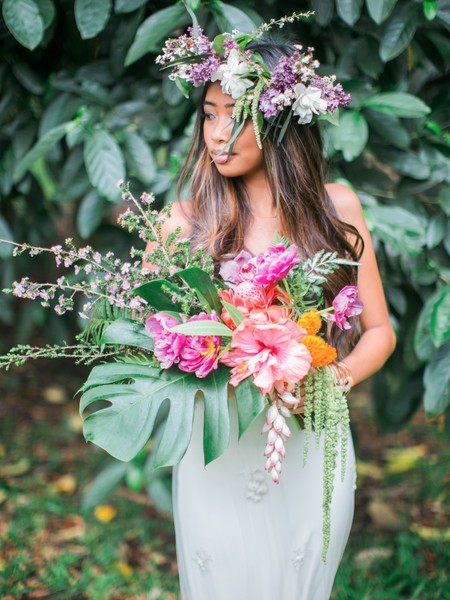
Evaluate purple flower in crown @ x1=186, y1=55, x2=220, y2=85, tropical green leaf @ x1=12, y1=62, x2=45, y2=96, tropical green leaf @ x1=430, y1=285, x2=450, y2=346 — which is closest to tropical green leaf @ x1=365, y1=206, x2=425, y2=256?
tropical green leaf @ x1=430, y1=285, x2=450, y2=346

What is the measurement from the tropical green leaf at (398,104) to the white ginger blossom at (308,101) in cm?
60

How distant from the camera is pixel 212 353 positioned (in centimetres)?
157

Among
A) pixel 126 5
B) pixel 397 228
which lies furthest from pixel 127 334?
pixel 126 5

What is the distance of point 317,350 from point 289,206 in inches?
19.0

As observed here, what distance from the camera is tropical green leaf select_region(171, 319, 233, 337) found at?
4.90 ft

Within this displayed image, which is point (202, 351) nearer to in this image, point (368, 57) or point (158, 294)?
point (158, 294)

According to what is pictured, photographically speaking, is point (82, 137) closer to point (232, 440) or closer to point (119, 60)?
point (119, 60)

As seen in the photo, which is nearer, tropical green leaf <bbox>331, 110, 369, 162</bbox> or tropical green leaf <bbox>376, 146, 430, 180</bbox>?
tropical green leaf <bbox>331, 110, 369, 162</bbox>

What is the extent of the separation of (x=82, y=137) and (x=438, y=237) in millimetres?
1173

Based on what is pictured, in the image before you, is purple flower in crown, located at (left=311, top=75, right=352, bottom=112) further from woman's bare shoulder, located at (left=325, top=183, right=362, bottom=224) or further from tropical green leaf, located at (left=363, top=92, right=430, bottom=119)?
tropical green leaf, located at (left=363, top=92, right=430, bottom=119)

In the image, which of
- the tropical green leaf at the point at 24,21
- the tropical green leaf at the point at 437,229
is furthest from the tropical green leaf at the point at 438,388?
the tropical green leaf at the point at 24,21

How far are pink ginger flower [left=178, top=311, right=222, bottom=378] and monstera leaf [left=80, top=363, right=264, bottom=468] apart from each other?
6cm

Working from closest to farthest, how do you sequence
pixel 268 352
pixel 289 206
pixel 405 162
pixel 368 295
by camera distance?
pixel 268 352
pixel 289 206
pixel 368 295
pixel 405 162

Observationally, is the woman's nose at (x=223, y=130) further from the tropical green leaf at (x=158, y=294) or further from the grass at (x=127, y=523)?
the grass at (x=127, y=523)
